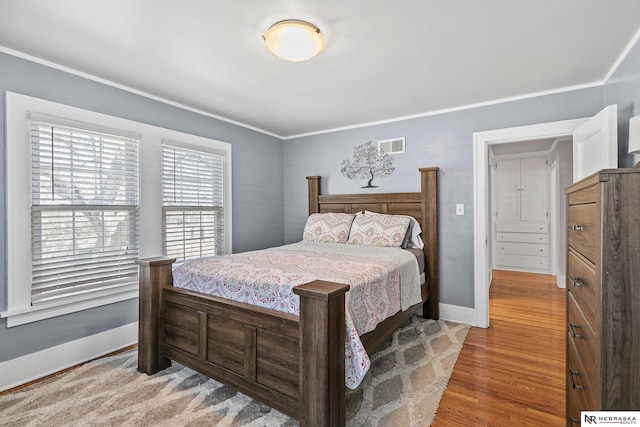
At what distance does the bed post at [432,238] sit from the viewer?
132 inches

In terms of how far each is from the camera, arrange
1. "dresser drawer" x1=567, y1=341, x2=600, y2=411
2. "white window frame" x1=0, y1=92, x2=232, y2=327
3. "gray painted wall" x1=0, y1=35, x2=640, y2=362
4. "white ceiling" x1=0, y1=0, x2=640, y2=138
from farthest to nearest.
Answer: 1. "gray painted wall" x1=0, y1=35, x2=640, y2=362
2. "white window frame" x1=0, y1=92, x2=232, y2=327
3. "white ceiling" x1=0, y1=0, x2=640, y2=138
4. "dresser drawer" x1=567, y1=341, x2=600, y2=411

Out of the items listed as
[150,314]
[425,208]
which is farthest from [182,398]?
[425,208]

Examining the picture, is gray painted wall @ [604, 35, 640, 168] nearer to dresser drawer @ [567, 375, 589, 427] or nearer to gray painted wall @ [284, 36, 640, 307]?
gray painted wall @ [284, 36, 640, 307]

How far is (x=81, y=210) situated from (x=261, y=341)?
6.26ft

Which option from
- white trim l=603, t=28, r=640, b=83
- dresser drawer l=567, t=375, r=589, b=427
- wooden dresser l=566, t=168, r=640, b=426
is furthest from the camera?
white trim l=603, t=28, r=640, b=83

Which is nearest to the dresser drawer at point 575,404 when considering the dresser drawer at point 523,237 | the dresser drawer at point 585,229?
the dresser drawer at point 585,229

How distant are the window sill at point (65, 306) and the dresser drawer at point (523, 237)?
6058 millimetres

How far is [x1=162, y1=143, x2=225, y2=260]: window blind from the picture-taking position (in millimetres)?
3121

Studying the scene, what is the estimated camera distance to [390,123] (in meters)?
3.77

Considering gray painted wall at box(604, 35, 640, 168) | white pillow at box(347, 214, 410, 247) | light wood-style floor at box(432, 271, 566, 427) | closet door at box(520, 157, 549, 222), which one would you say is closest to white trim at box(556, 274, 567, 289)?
light wood-style floor at box(432, 271, 566, 427)

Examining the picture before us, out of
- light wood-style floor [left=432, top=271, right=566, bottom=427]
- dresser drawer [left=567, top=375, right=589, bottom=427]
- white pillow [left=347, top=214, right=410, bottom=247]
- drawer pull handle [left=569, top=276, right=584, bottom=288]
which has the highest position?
white pillow [left=347, top=214, right=410, bottom=247]

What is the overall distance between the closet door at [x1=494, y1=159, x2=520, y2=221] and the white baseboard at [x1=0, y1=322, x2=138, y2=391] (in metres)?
6.16

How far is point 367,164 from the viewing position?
3.92m

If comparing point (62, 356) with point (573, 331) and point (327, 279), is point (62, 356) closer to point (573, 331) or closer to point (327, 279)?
point (327, 279)
